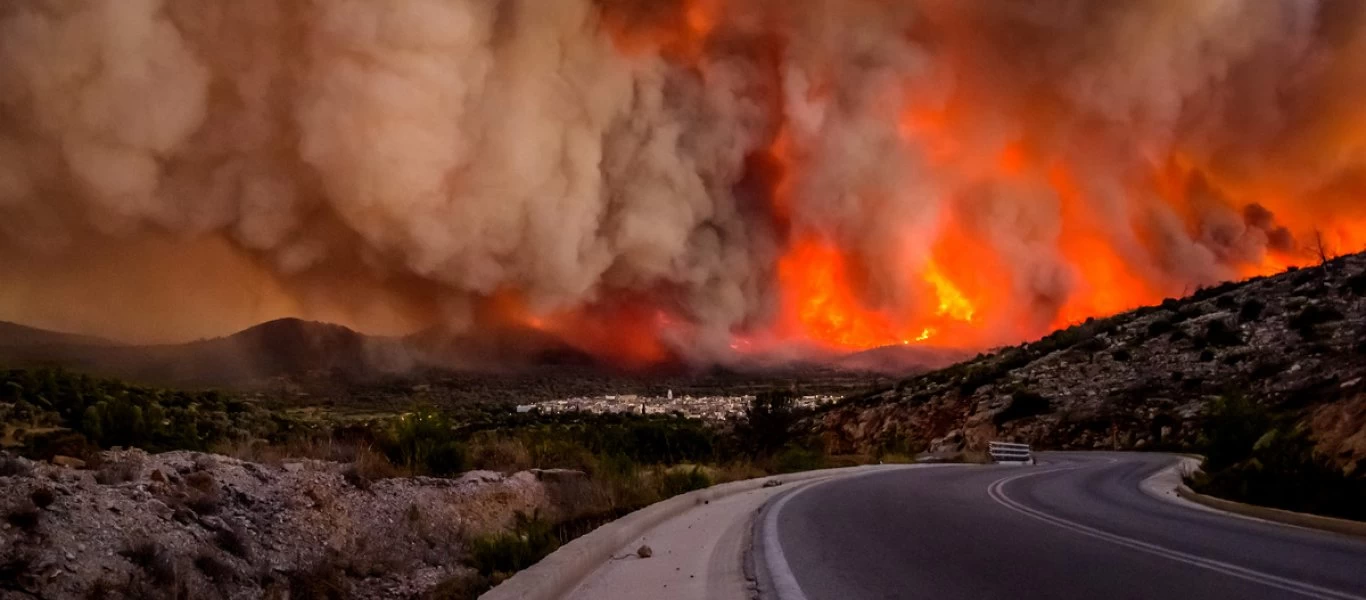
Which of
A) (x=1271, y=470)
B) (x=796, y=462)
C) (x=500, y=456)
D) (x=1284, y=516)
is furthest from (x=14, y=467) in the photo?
(x=796, y=462)

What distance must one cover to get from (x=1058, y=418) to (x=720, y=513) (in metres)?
34.9

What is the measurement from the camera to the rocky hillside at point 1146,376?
32.4m

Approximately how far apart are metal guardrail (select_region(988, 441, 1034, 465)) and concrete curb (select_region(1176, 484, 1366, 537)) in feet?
55.4

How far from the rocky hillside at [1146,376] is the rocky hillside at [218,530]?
89.5 ft

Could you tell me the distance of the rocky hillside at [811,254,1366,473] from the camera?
32.4 meters

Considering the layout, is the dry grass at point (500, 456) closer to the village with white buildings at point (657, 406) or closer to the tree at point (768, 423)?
the tree at point (768, 423)

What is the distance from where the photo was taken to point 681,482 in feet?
52.1

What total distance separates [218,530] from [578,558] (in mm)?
2802

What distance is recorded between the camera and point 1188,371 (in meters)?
37.8

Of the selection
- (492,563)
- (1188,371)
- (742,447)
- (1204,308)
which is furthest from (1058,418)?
A: (492,563)

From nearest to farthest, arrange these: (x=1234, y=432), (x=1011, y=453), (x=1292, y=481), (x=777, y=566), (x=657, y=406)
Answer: (x=777, y=566)
(x=1292, y=481)
(x=1234, y=432)
(x=1011, y=453)
(x=657, y=406)

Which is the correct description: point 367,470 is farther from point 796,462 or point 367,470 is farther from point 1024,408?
point 1024,408

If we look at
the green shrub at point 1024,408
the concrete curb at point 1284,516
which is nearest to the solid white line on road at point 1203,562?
the concrete curb at point 1284,516

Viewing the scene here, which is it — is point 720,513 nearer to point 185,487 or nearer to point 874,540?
point 874,540
